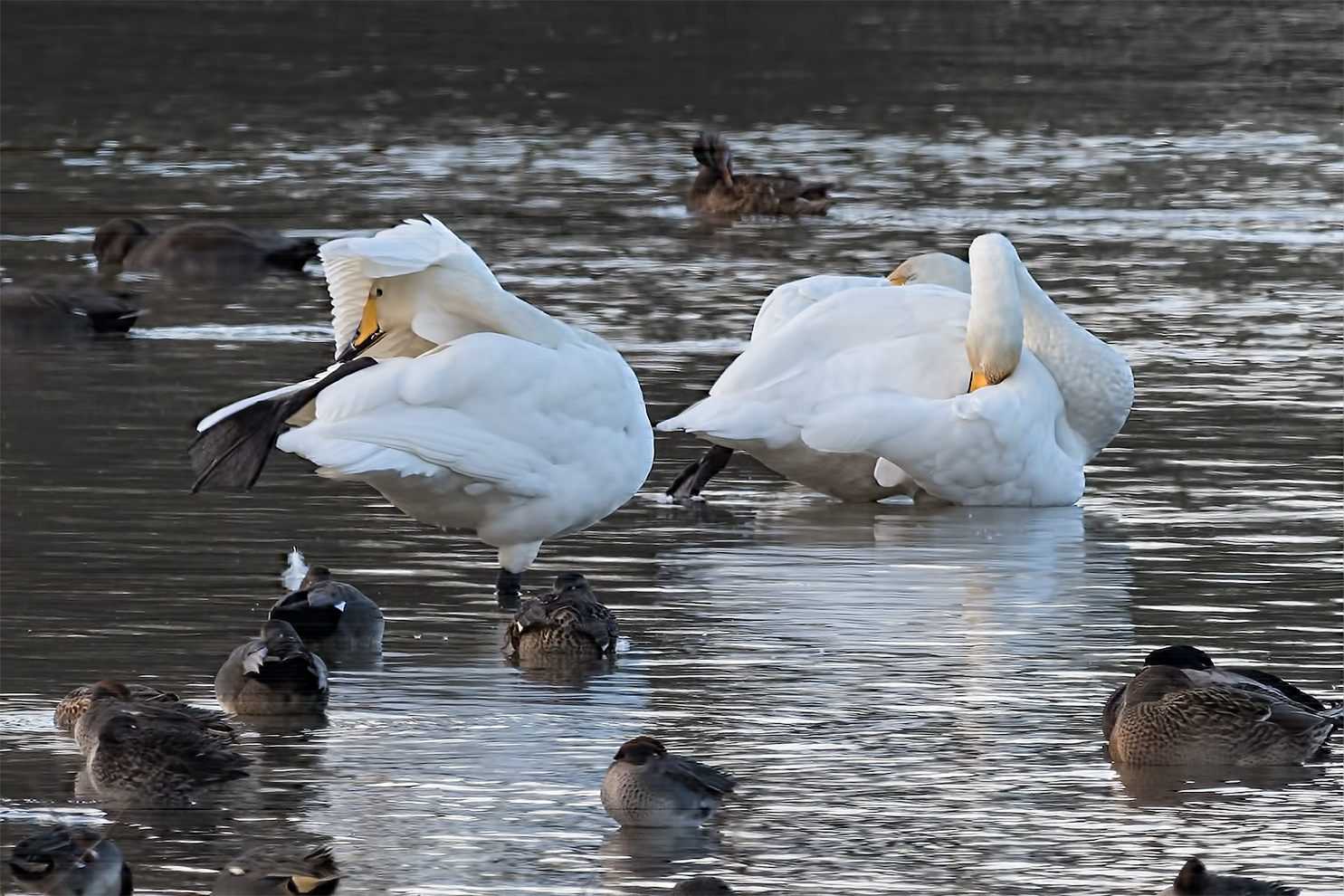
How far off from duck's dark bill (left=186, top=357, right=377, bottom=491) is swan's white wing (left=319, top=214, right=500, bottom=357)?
15.5 inches

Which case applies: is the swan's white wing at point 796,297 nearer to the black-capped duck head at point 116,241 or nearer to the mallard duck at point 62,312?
the mallard duck at point 62,312

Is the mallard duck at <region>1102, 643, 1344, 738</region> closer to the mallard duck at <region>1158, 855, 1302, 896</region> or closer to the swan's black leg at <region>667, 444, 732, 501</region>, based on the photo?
the mallard duck at <region>1158, 855, 1302, 896</region>

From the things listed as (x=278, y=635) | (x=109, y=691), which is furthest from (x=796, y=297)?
(x=109, y=691)

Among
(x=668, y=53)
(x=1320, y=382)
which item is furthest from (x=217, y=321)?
(x=668, y=53)

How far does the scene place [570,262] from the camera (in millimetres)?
18625

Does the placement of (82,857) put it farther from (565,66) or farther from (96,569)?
(565,66)

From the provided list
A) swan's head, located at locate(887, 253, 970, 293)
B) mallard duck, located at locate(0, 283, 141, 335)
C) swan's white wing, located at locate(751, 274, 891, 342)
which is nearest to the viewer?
swan's white wing, located at locate(751, 274, 891, 342)

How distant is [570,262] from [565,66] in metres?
17.1

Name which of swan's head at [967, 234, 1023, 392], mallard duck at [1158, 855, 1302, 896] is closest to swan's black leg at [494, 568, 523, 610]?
swan's head at [967, 234, 1023, 392]

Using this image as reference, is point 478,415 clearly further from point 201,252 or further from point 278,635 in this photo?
point 201,252

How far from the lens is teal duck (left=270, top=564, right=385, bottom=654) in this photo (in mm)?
8906

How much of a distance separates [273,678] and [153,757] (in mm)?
945

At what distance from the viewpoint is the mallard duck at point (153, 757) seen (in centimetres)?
709

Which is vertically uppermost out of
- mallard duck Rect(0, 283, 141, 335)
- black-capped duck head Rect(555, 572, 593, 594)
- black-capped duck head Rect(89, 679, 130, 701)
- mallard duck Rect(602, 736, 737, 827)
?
mallard duck Rect(0, 283, 141, 335)
